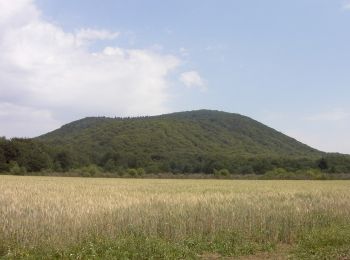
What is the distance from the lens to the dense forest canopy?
3866 inches

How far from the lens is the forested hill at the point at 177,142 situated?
108 metres

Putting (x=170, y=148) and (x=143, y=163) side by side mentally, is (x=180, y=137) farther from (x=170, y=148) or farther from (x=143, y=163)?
(x=143, y=163)

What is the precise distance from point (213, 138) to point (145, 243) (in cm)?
12325

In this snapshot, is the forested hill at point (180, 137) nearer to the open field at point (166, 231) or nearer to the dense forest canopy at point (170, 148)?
the dense forest canopy at point (170, 148)

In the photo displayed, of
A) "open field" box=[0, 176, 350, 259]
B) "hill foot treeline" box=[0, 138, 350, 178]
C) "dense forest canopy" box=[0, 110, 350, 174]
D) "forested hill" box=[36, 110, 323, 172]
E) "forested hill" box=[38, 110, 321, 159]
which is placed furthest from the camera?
"forested hill" box=[38, 110, 321, 159]

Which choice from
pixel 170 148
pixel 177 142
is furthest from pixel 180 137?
pixel 170 148

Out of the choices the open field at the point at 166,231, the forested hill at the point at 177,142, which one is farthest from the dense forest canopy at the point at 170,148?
the open field at the point at 166,231

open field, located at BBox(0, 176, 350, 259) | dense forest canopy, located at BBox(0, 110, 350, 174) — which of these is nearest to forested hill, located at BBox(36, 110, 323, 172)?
dense forest canopy, located at BBox(0, 110, 350, 174)

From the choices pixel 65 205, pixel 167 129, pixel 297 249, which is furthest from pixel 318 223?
pixel 167 129

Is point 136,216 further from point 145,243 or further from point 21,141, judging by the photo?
point 21,141

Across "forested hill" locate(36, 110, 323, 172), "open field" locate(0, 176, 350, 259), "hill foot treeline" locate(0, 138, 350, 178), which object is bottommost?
"open field" locate(0, 176, 350, 259)

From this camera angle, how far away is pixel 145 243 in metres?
12.2

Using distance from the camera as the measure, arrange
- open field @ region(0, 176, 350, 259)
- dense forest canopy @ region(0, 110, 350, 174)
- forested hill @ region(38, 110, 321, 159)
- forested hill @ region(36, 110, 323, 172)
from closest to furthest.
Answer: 1. open field @ region(0, 176, 350, 259)
2. dense forest canopy @ region(0, 110, 350, 174)
3. forested hill @ region(36, 110, 323, 172)
4. forested hill @ region(38, 110, 321, 159)

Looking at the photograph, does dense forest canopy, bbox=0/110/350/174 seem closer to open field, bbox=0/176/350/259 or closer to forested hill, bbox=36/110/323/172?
forested hill, bbox=36/110/323/172
